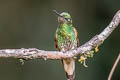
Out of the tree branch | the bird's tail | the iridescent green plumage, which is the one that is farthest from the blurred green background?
the tree branch

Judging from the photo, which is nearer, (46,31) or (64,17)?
(64,17)

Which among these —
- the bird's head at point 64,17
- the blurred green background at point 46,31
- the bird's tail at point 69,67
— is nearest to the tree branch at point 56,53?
the bird's head at point 64,17

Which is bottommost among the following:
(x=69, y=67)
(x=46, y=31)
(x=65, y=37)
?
(x=69, y=67)

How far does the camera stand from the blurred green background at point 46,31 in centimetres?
519

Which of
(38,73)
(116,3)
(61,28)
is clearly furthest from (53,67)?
(61,28)

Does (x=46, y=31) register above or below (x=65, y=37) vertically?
above

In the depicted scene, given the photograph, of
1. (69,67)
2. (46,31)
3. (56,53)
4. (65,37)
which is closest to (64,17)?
(65,37)

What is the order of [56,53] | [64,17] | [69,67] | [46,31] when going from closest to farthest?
[56,53], [64,17], [69,67], [46,31]

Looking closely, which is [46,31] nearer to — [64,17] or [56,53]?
[64,17]

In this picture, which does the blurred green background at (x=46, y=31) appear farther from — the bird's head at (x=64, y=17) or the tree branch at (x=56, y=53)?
the tree branch at (x=56, y=53)

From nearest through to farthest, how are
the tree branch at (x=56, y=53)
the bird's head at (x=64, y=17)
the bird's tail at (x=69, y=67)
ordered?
1. the tree branch at (x=56, y=53)
2. the bird's head at (x=64, y=17)
3. the bird's tail at (x=69, y=67)

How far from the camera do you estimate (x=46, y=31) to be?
516cm

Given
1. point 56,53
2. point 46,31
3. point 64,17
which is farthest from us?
point 46,31

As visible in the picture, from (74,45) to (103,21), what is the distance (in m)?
2.08
